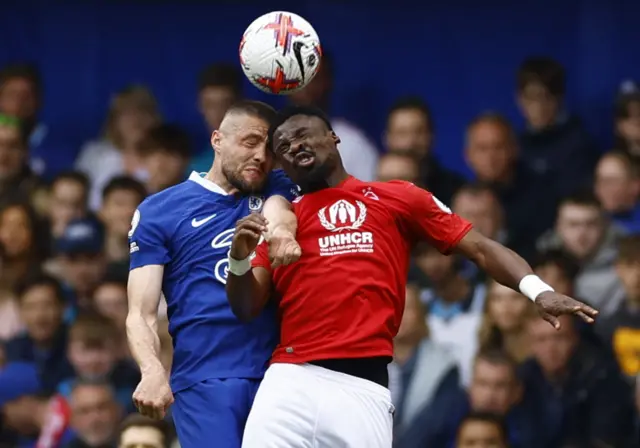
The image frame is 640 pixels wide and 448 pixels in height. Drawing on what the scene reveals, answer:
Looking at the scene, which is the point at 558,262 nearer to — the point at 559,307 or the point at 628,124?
the point at 628,124

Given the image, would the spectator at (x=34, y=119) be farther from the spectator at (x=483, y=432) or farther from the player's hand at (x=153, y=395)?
the player's hand at (x=153, y=395)

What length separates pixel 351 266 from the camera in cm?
743

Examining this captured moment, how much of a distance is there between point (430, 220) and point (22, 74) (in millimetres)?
6211

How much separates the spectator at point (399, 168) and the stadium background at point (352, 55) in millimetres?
1240

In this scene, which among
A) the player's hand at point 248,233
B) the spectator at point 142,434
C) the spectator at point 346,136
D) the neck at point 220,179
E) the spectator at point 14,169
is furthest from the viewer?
the spectator at point 14,169

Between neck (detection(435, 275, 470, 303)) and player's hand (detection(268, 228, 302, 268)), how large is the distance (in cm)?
386

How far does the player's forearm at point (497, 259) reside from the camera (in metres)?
7.44

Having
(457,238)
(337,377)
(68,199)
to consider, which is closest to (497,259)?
(457,238)

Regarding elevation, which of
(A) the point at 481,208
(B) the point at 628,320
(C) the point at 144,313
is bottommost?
(B) the point at 628,320

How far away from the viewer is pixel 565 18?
12805mm

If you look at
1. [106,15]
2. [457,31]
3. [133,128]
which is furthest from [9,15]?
[457,31]

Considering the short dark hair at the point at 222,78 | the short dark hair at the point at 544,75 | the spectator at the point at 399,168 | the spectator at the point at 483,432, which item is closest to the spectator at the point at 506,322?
the spectator at the point at 483,432

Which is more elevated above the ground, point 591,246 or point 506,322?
point 591,246

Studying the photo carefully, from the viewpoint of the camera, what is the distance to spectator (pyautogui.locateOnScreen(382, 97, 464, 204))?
38.0 feet
